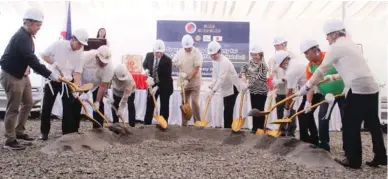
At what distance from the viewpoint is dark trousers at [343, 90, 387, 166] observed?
109 inches

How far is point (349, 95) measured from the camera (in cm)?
283

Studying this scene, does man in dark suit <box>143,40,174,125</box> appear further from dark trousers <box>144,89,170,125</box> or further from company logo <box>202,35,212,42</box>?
company logo <box>202,35,212,42</box>

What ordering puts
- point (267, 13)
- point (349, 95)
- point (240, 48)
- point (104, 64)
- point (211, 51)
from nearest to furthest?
point (349, 95), point (104, 64), point (211, 51), point (240, 48), point (267, 13)

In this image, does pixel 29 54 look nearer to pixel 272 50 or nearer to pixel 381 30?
pixel 272 50

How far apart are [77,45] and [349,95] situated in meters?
2.36

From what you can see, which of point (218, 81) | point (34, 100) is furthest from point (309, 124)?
point (34, 100)

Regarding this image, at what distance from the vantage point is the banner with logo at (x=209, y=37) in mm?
7212

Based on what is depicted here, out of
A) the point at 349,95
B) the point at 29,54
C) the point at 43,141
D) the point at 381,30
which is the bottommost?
the point at 43,141

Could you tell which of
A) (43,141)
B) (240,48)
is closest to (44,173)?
(43,141)

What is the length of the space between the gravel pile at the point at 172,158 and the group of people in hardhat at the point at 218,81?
272 mm

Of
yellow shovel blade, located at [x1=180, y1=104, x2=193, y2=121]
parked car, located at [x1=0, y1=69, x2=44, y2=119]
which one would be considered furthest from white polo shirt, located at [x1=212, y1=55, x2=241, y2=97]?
parked car, located at [x1=0, y1=69, x2=44, y2=119]

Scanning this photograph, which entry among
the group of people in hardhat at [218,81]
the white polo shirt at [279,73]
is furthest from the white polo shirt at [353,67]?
the white polo shirt at [279,73]

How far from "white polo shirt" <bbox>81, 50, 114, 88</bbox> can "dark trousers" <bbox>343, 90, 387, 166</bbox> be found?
223cm

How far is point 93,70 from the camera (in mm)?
4000
